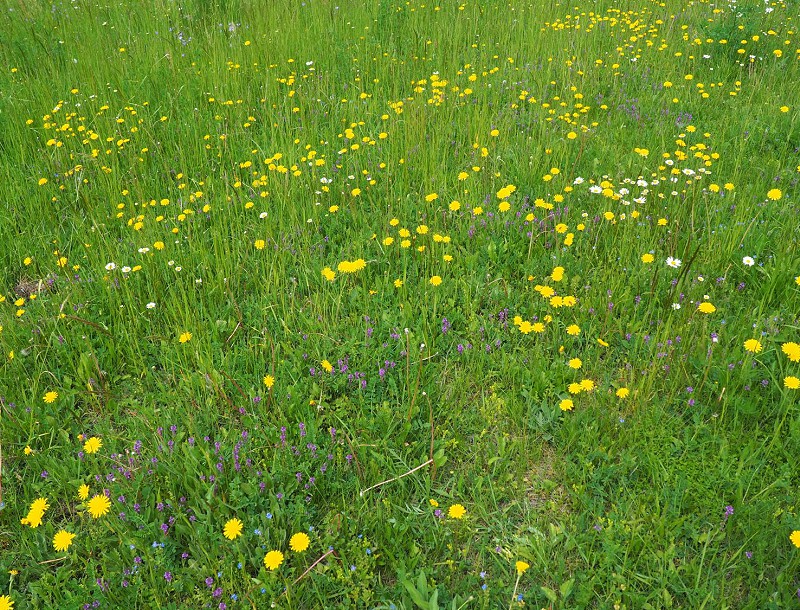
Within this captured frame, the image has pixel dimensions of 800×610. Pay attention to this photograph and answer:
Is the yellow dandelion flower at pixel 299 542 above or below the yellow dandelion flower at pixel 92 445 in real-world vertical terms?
below

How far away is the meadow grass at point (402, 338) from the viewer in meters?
2.01

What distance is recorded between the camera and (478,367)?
266cm

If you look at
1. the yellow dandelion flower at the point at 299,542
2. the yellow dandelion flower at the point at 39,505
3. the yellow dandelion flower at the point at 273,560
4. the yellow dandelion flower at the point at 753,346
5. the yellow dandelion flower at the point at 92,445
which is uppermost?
the yellow dandelion flower at the point at 753,346

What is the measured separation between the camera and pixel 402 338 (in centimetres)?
274

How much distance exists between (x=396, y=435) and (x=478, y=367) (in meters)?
0.54

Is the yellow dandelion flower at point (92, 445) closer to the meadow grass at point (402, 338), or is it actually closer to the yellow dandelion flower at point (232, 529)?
the meadow grass at point (402, 338)

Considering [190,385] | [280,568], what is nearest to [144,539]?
[280,568]

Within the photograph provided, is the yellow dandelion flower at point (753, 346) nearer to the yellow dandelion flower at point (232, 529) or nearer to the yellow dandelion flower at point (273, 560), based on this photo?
the yellow dandelion flower at point (273, 560)

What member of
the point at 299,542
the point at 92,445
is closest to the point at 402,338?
the point at 299,542

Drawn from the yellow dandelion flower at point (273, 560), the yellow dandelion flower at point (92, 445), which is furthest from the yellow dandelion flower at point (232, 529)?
the yellow dandelion flower at point (92, 445)

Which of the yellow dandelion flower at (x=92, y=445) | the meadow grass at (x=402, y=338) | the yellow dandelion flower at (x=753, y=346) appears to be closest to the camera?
the meadow grass at (x=402, y=338)

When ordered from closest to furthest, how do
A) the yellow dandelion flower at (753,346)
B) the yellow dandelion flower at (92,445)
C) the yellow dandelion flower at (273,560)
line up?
the yellow dandelion flower at (273,560) → the yellow dandelion flower at (92,445) → the yellow dandelion flower at (753,346)

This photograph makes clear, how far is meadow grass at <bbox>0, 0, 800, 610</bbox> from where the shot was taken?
201 cm

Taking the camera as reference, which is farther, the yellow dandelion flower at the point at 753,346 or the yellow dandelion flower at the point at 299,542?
the yellow dandelion flower at the point at 753,346
